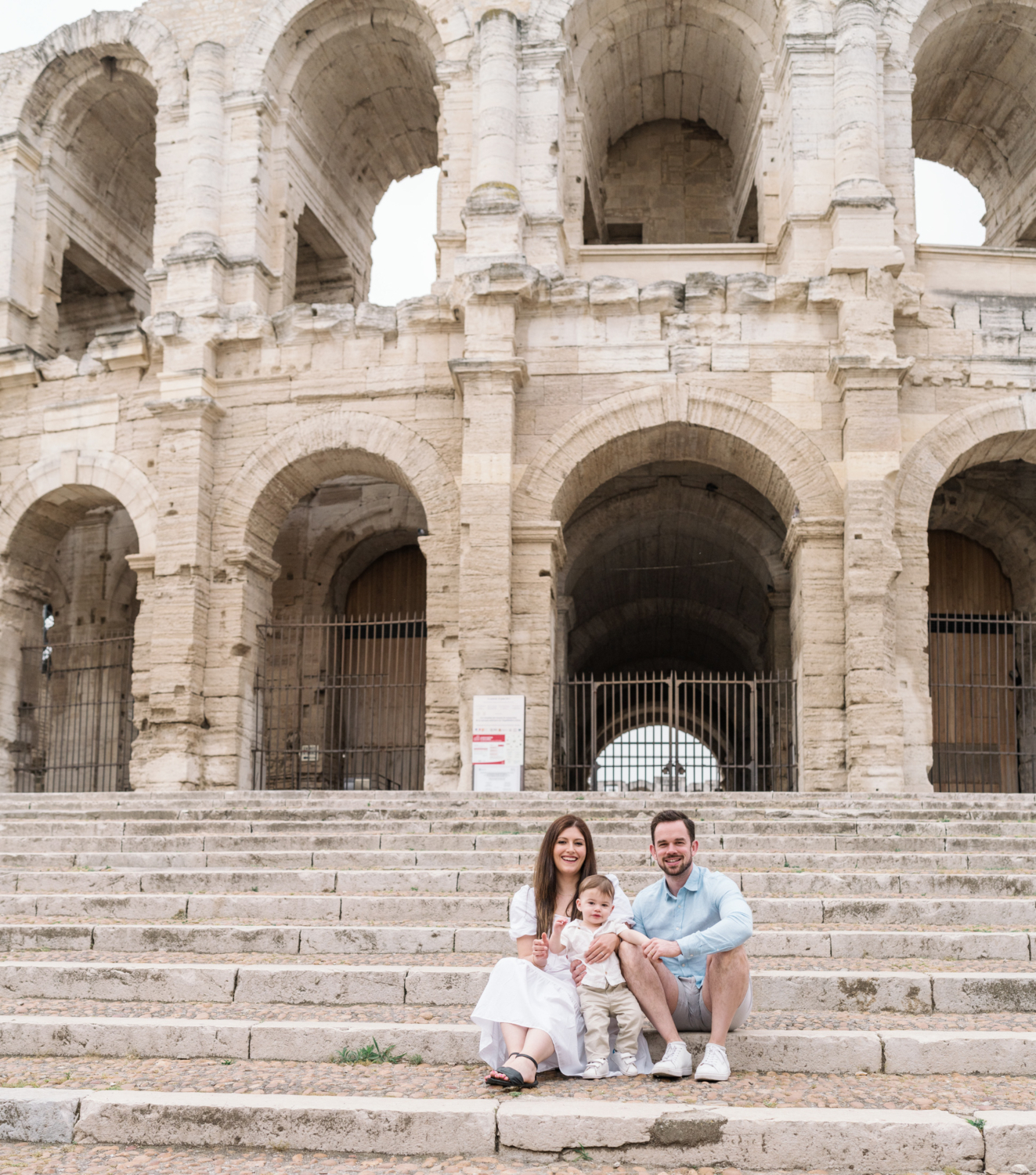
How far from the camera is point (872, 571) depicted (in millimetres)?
14766

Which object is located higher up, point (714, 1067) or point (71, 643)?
point (71, 643)

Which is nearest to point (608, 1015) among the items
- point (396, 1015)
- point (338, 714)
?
point (396, 1015)

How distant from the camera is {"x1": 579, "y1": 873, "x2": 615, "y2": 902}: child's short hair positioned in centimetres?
549

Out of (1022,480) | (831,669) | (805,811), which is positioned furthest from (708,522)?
(805,811)

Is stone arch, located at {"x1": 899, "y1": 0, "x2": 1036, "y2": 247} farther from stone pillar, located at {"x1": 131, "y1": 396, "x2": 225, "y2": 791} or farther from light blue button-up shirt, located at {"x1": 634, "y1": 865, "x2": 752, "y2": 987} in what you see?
light blue button-up shirt, located at {"x1": 634, "y1": 865, "x2": 752, "y2": 987}

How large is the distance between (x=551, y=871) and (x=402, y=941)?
1.73 metres

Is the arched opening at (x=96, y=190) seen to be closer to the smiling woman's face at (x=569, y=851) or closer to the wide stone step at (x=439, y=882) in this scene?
the wide stone step at (x=439, y=882)

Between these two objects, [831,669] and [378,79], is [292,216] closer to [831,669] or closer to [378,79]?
[378,79]

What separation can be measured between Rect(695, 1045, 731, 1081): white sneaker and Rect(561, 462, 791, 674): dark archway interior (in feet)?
47.1

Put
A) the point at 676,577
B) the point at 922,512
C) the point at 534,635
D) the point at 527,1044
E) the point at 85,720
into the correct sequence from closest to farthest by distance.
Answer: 1. the point at 527,1044
2. the point at 534,635
3. the point at 922,512
4. the point at 85,720
5. the point at 676,577

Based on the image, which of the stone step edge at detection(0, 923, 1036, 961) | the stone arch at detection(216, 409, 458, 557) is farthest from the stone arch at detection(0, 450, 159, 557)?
the stone step edge at detection(0, 923, 1036, 961)

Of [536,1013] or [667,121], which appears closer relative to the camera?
[536,1013]

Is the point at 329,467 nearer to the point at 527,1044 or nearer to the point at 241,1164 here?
the point at 527,1044

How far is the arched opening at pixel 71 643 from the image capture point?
18.5m
